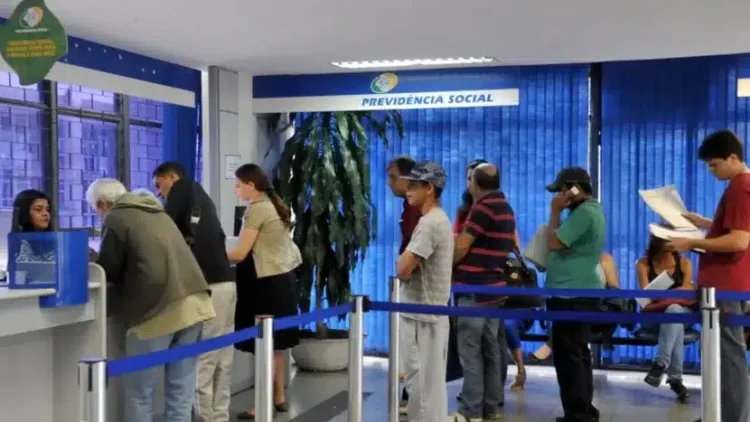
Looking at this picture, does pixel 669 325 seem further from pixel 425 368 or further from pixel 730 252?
pixel 425 368

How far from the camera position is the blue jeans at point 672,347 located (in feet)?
18.8

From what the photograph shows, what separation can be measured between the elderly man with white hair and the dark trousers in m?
1.89

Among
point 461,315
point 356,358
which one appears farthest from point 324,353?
point 461,315

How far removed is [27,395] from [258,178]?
1538 millimetres

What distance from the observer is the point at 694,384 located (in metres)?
6.22

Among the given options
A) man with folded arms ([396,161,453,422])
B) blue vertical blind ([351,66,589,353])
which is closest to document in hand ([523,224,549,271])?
man with folded arms ([396,161,453,422])

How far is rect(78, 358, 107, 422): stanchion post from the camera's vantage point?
226 centimetres

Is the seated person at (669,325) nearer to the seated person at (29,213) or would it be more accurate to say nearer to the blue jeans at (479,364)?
the blue jeans at (479,364)

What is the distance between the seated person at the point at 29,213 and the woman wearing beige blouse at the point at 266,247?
1.34m

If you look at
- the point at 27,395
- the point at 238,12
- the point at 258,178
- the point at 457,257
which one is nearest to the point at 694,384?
the point at 457,257

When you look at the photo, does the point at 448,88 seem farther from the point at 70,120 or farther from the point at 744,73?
the point at 70,120

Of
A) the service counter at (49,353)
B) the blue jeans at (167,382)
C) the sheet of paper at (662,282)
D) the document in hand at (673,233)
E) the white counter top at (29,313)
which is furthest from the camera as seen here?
the sheet of paper at (662,282)

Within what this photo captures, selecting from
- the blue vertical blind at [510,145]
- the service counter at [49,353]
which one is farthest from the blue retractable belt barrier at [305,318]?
the blue vertical blind at [510,145]

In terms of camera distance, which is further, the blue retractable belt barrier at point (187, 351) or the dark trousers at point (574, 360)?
the dark trousers at point (574, 360)
